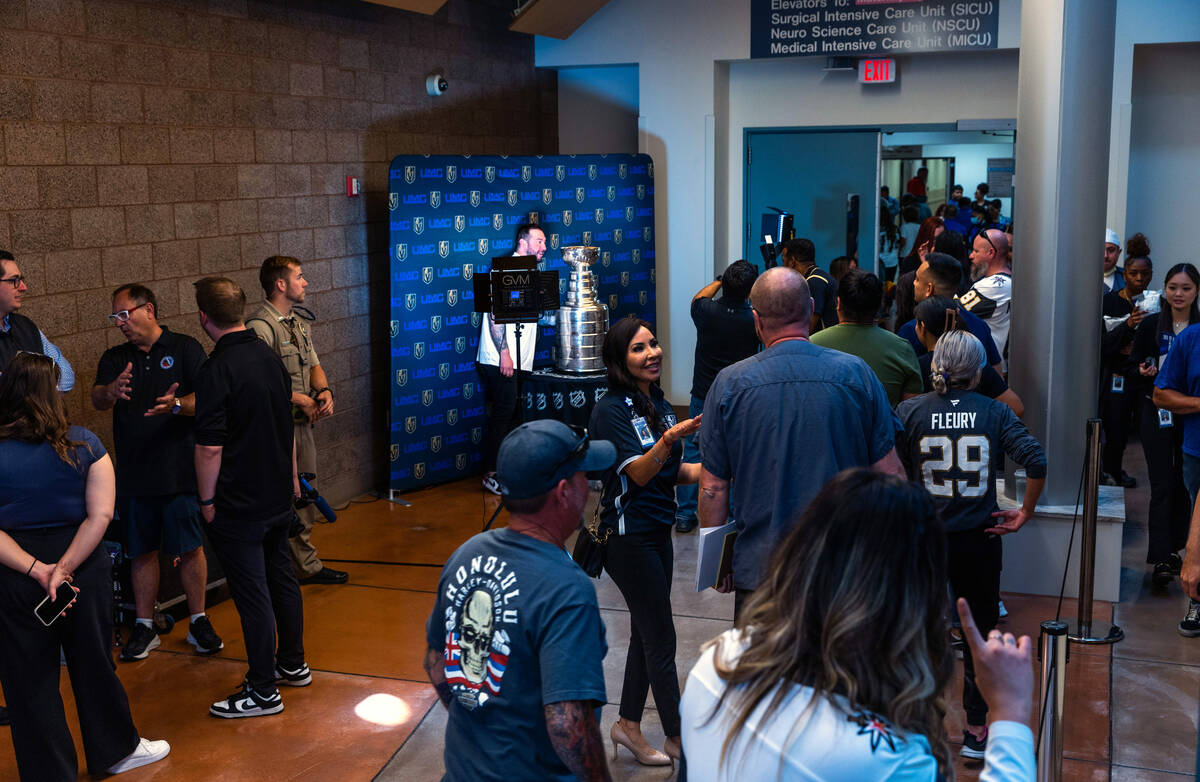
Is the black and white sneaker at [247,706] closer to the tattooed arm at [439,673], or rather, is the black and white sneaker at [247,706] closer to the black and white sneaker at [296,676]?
the black and white sneaker at [296,676]

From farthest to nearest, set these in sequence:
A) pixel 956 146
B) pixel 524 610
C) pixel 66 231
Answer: pixel 956 146 < pixel 66 231 < pixel 524 610

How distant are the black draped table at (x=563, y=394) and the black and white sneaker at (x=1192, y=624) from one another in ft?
12.0

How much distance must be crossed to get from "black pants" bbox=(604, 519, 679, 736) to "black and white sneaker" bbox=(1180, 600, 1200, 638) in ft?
8.47

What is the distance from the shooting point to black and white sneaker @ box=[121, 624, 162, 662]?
4.94 meters

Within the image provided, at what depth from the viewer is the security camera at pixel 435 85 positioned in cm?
799

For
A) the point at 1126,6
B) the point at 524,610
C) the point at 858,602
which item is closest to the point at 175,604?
the point at 524,610

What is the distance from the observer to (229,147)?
20.3ft

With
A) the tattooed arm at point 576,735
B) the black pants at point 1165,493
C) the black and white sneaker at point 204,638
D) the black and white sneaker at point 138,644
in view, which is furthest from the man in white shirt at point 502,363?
the tattooed arm at point 576,735

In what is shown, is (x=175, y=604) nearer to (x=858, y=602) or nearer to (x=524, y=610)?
(x=524, y=610)

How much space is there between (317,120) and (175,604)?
3088 millimetres

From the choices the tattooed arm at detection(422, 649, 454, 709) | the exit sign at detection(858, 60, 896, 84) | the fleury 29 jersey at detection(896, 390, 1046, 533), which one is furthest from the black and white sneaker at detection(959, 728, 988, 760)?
the exit sign at detection(858, 60, 896, 84)

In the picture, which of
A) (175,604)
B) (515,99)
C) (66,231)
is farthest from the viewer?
(515,99)

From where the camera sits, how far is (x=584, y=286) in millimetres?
7891

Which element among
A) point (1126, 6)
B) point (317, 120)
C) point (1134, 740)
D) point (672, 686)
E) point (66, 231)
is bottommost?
point (1134, 740)
